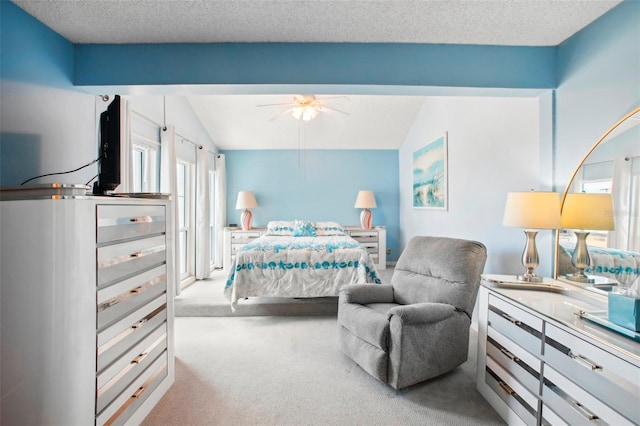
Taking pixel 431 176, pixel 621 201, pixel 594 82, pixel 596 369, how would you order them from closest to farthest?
pixel 596 369 < pixel 621 201 < pixel 594 82 < pixel 431 176

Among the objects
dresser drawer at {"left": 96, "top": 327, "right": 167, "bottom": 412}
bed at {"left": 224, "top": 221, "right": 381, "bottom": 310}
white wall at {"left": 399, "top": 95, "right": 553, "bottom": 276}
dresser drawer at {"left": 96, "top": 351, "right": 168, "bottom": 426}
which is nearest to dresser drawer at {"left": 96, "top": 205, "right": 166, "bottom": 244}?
dresser drawer at {"left": 96, "top": 327, "right": 167, "bottom": 412}

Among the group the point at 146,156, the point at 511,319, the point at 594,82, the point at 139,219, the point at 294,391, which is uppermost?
the point at 594,82

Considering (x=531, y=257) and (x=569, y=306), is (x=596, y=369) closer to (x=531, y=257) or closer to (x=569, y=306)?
(x=569, y=306)

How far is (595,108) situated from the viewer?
192 cm

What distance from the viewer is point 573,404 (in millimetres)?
1331

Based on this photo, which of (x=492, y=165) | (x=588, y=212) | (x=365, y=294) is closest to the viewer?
(x=588, y=212)

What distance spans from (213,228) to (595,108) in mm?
5210

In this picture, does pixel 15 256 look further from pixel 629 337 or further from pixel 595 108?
pixel 595 108

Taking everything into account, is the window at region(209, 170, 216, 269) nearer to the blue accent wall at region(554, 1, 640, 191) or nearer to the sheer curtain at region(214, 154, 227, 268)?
the sheer curtain at region(214, 154, 227, 268)

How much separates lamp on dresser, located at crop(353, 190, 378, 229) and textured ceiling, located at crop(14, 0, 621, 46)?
3.39 metres

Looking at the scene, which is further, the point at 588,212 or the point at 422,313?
the point at 422,313

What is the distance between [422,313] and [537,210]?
95 centimetres

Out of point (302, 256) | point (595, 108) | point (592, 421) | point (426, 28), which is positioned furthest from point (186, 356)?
point (595, 108)

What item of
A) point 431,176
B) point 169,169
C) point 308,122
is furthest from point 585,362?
point 308,122
